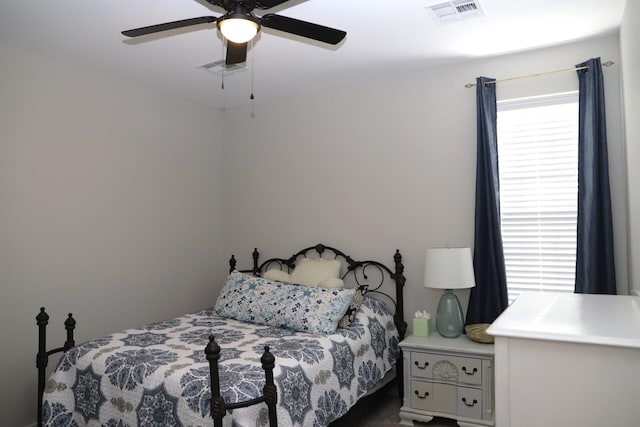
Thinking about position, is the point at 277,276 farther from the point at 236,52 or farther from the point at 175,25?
the point at 175,25

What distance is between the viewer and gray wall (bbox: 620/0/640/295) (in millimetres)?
2409

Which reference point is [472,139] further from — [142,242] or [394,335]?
[142,242]

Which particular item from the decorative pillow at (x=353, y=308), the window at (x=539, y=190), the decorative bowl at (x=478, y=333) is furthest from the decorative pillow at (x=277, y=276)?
the window at (x=539, y=190)

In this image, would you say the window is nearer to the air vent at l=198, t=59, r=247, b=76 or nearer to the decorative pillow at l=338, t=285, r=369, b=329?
the decorative pillow at l=338, t=285, r=369, b=329

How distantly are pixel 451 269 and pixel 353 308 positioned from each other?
733 millimetres

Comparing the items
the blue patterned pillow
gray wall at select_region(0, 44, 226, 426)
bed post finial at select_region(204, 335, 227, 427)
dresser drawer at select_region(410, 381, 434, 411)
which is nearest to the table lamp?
dresser drawer at select_region(410, 381, 434, 411)

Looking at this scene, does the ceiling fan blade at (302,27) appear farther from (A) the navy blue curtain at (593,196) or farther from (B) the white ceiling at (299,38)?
(A) the navy blue curtain at (593,196)

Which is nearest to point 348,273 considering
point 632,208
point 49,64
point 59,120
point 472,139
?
point 472,139

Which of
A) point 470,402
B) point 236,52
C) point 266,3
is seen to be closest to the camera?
point 266,3

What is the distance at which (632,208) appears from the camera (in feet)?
9.21

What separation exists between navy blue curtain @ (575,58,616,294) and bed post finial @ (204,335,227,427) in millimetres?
2354

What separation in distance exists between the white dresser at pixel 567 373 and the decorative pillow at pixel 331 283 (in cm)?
224

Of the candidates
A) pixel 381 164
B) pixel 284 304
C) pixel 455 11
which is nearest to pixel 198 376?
pixel 284 304

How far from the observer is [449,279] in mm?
3242
